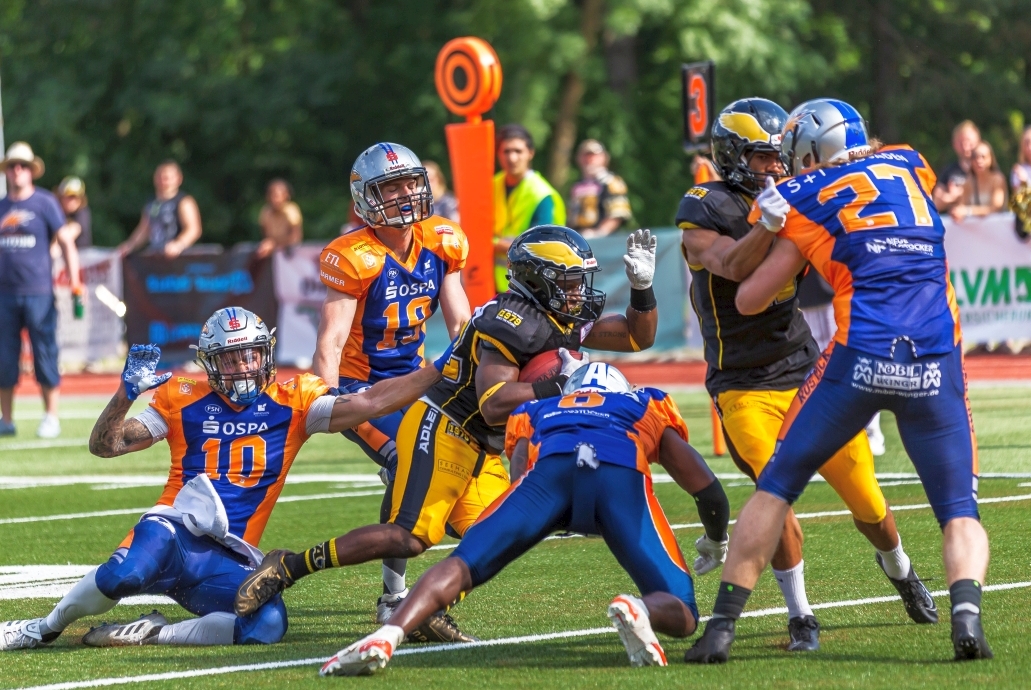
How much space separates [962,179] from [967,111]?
11636mm

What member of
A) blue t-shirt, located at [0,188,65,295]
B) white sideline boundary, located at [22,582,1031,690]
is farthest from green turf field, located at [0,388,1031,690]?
blue t-shirt, located at [0,188,65,295]

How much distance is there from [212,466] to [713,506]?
1989 millimetres

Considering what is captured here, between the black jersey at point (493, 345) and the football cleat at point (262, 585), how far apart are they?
874mm

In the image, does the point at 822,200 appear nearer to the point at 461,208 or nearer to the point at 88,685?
the point at 88,685

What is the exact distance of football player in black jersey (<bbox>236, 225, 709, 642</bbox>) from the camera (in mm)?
6219

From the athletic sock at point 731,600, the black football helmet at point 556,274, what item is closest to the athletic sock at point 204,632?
the black football helmet at point 556,274

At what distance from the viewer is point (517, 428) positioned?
600cm

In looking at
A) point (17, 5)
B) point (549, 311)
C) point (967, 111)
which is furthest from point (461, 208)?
point (17, 5)

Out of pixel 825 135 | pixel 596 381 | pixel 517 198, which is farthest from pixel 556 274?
pixel 517 198

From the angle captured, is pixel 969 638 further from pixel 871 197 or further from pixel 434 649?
pixel 434 649

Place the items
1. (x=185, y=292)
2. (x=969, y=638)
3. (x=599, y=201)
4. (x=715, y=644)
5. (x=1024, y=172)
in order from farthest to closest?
1. (x=185, y=292)
2. (x=599, y=201)
3. (x=1024, y=172)
4. (x=715, y=644)
5. (x=969, y=638)

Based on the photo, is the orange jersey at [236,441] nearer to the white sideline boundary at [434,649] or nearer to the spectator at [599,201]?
the white sideline boundary at [434,649]

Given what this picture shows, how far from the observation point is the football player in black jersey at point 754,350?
610 centimetres

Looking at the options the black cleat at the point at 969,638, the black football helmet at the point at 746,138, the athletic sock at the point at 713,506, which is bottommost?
the black cleat at the point at 969,638
